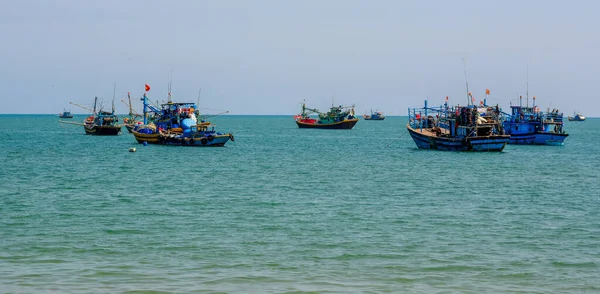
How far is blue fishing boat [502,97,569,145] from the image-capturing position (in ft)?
319

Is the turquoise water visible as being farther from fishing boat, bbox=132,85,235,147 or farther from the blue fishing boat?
the blue fishing boat

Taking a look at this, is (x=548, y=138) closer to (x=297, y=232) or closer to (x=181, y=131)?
(x=181, y=131)

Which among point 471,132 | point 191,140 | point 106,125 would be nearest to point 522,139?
point 471,132

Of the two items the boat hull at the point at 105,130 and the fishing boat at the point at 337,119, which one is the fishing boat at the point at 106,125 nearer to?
the boat hull at the point at 105,130

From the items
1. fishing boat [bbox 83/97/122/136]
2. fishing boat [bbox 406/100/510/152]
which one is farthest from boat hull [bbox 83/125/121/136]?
fishing boat [bbox 406/100/510/152]

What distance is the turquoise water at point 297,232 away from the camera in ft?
67.5

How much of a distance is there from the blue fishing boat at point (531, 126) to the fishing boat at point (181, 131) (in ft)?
118

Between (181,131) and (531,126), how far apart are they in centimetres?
4361

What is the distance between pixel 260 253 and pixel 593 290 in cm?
976

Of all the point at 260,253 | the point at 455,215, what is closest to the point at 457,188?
the point at 455,215

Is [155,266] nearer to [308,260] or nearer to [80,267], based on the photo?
[80,267]

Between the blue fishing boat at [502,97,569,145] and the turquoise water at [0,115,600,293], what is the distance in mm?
43207

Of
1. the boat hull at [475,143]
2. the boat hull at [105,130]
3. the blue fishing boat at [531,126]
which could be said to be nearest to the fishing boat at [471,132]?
the boat hull at [475,143]

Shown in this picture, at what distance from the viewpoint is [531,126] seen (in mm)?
97500
